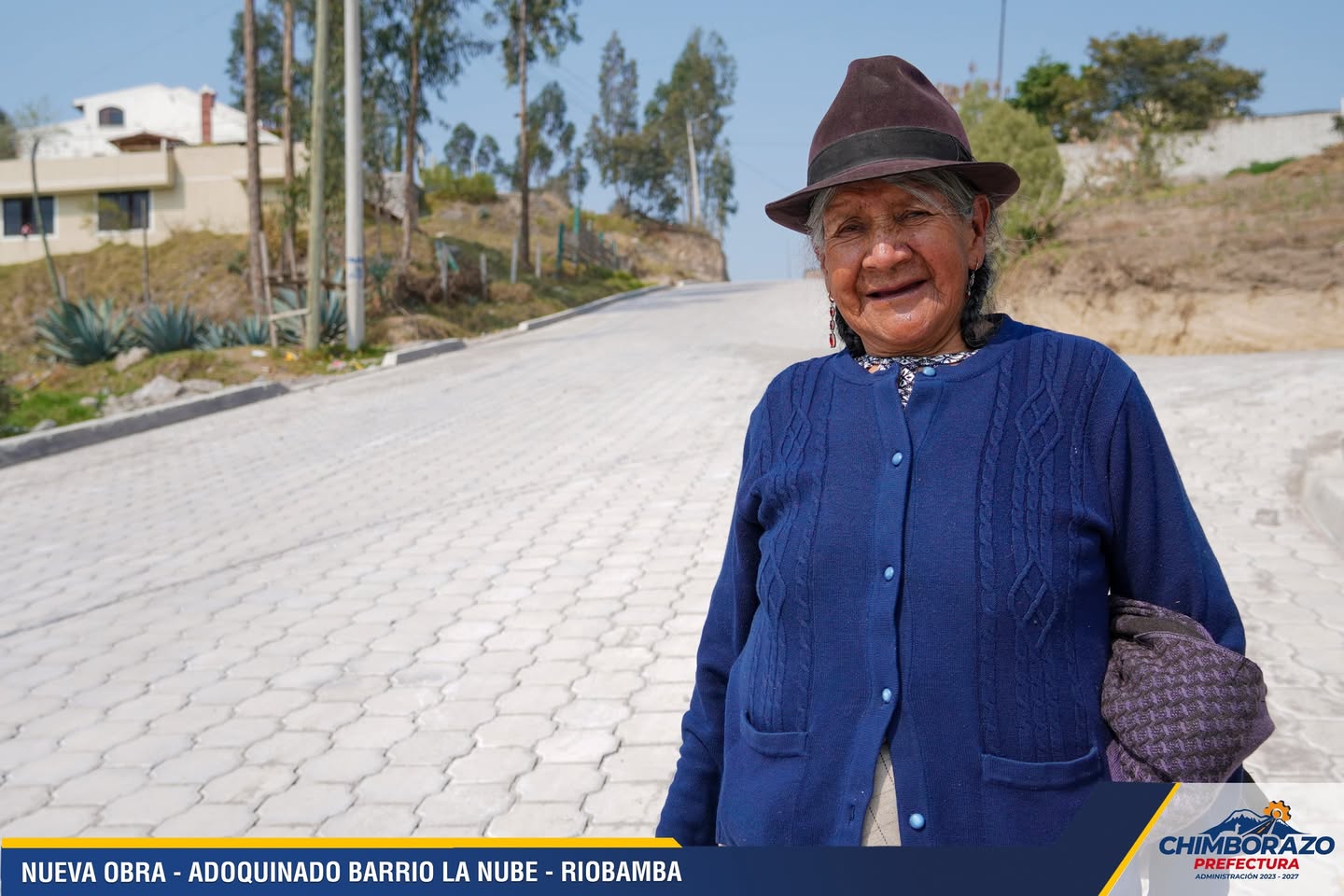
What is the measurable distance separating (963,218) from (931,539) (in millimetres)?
543

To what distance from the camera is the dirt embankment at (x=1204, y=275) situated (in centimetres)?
1394

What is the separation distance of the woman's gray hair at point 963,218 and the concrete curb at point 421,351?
49.5ft

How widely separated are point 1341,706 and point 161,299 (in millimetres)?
30533

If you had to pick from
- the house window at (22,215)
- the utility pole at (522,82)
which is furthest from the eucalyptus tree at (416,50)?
the house window at (22,215)

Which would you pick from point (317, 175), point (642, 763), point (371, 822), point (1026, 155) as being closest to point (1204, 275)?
point (1026, 155)

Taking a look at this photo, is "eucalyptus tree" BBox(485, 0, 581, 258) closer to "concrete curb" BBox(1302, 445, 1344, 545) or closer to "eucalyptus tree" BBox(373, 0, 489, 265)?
"eucalyptus tree" BBox(373, 0, 489, 265)

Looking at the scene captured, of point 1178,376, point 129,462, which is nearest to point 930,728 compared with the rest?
point 129,462

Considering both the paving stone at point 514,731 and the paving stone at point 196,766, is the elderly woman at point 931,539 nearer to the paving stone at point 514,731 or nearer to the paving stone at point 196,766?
the paving stone at point 514,731

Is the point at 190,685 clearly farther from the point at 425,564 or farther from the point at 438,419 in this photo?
the point at 438,419

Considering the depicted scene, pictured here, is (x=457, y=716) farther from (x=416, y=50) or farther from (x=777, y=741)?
(x=416, y=50)

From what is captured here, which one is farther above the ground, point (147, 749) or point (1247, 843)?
point (1247, 843)

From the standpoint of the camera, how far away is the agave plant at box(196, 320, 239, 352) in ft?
56.9

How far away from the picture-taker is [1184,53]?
3506 centimetres

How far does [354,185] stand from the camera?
16703 mm
